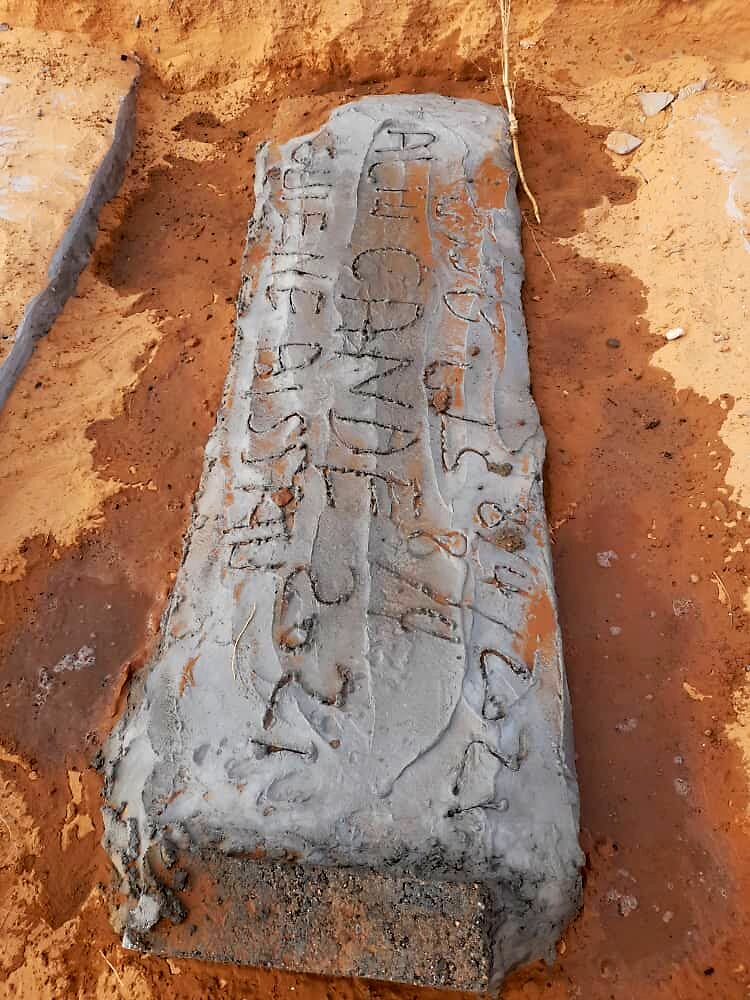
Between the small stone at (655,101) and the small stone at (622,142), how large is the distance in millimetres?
256

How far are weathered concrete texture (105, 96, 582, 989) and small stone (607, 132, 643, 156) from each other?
6.03ft

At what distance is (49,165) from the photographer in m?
5.46

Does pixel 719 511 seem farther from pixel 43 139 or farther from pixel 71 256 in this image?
pixel 43 139

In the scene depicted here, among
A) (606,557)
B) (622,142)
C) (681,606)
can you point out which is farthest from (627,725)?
(622,142)

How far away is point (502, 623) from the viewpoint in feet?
10.4

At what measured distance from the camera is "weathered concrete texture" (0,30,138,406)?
15.7 feet

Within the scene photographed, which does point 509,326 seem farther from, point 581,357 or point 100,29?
point 100,29

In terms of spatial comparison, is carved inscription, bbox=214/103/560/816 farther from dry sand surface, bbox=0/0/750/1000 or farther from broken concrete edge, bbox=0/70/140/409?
broken concrete edge, bbox=0/70/140/409

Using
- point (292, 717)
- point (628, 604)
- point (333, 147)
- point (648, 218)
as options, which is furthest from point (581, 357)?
point (292, 717)

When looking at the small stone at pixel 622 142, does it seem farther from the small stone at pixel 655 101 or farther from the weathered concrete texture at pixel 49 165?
the weathered concrete texture at pixel 49 165

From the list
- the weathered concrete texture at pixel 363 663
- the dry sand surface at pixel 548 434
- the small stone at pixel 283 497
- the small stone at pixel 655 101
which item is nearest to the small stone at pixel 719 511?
the dry sand surface at pixel 548 434

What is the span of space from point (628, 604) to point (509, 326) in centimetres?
190

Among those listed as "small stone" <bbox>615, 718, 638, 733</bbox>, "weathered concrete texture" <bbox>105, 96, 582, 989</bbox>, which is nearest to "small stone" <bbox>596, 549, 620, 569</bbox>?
"weathered concrete texture" <bbox>105, 96, 582, 989</bbox>

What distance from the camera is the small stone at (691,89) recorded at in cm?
536
